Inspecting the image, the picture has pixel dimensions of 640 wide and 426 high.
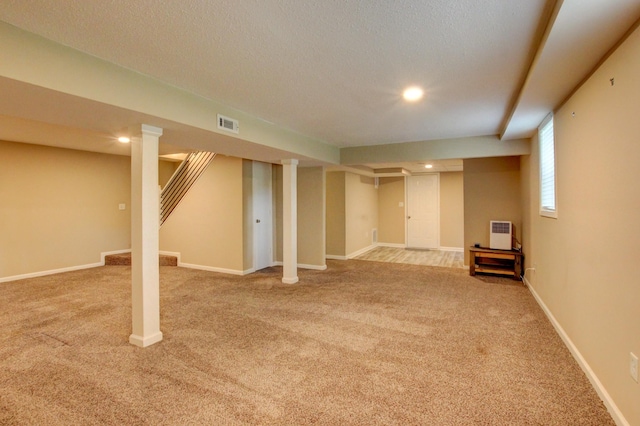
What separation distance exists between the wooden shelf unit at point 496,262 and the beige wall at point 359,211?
2786 mm

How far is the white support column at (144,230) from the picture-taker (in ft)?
9.11

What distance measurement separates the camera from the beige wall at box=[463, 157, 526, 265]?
18.0ft

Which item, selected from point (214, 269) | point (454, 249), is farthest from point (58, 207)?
point (454, 249)

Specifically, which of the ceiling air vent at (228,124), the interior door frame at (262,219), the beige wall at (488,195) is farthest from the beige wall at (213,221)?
the beige wall at (488,195)

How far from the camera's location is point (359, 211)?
8.02 metres

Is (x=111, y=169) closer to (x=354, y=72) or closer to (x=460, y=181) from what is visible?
(x=354, y=72)

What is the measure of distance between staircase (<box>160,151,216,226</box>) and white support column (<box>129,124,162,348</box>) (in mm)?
3099

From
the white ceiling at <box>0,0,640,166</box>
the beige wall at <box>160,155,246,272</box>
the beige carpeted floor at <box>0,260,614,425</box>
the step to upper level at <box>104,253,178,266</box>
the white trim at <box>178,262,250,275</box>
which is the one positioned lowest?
the beige carpeted floor at <box>0,260,614,425</box>

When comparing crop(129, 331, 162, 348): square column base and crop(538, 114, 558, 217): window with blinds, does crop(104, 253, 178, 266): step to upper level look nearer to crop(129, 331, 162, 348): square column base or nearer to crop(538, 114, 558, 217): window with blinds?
crop(129, 331, 162, 348): square column base

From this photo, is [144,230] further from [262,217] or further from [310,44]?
[262,217]

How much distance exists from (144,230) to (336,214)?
4.99 metres

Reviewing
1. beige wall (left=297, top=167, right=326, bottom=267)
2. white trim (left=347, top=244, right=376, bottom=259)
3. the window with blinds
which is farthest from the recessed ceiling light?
white trim (left=347, top=244, right=376, bottom=259)

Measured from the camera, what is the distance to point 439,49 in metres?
2.04

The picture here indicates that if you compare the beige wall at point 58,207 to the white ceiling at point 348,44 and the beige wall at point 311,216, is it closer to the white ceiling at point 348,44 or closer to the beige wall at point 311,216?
the beige wall at point 311,216
